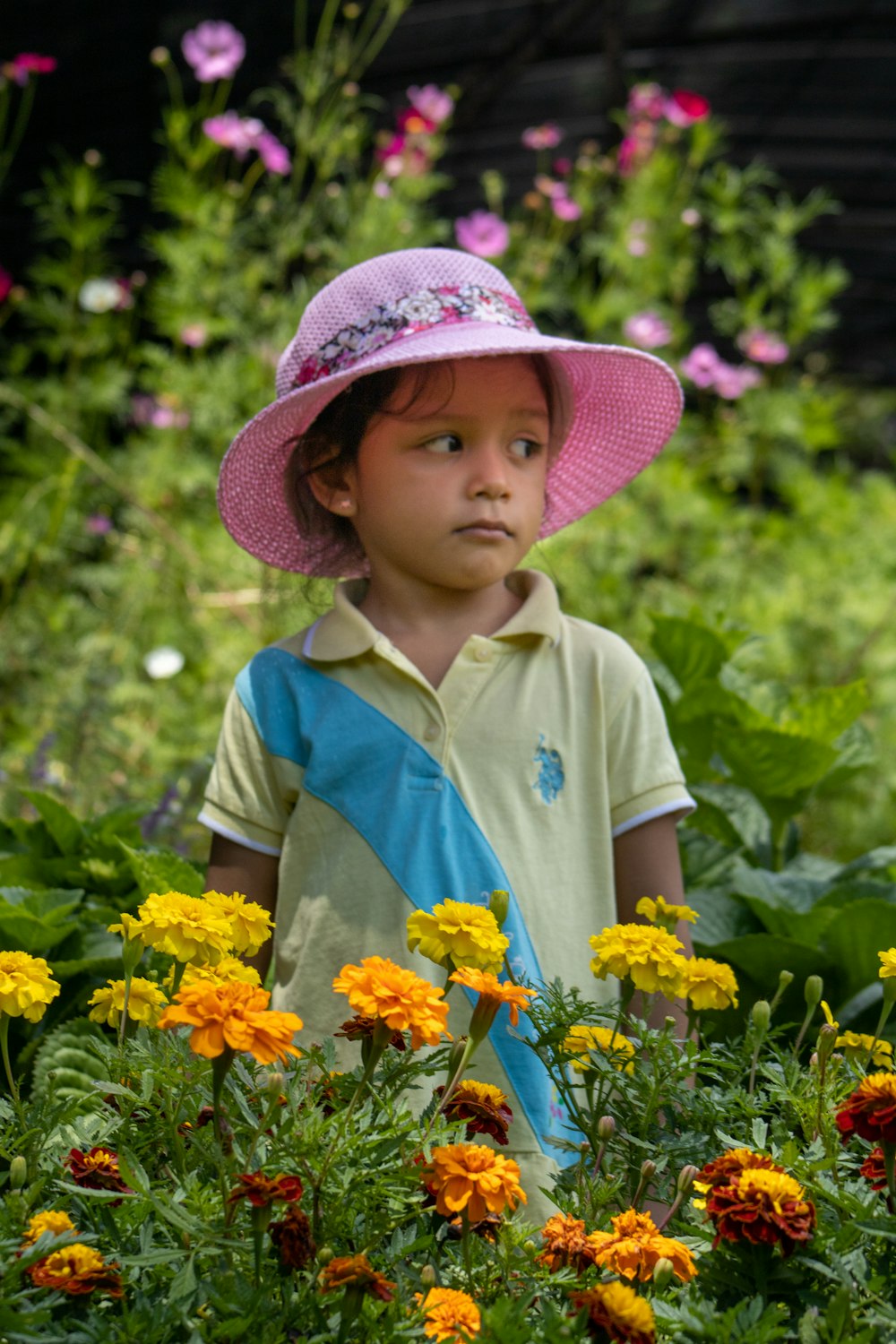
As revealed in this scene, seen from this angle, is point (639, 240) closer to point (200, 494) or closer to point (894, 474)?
point (200, 494)

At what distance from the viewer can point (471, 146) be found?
5438mm

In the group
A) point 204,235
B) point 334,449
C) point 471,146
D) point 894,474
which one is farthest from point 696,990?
point 894,474

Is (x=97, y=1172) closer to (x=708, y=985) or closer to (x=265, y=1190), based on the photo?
(x=265, y=1190)

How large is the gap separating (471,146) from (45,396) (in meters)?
2.01

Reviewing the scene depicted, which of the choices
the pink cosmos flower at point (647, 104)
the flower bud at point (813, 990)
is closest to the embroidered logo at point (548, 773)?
the flower bud at point (813, 990)

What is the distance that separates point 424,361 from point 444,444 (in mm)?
92

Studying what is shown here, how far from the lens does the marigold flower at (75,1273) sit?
0.83 meters

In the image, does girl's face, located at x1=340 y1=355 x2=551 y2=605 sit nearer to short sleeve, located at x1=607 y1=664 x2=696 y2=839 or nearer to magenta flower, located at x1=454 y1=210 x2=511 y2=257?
short sleeve, located at x1=607 y1=664 x2=696 y2=839

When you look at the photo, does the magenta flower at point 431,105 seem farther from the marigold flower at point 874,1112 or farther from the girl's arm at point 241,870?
the marigold flower at point 874,1112

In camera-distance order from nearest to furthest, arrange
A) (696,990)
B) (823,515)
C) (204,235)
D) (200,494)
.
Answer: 1. (696,990)
2. (204,235)
3. (200,494)
4. (823,515)

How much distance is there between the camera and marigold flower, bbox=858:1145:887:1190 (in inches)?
37.4

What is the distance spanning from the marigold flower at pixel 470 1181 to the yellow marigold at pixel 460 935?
5.9 inches

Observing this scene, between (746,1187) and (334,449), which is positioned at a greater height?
(334,449)

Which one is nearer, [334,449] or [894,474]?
[334,449]
